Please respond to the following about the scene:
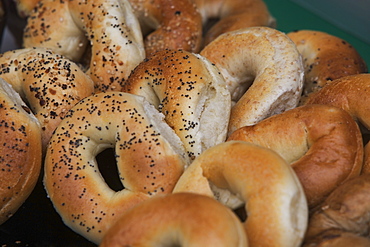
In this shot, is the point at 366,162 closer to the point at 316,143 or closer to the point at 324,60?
the point at 316,143

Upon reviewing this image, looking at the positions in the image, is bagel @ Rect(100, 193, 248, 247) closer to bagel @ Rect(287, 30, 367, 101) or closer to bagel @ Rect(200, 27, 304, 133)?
bagel @ Rect(200, 27, 304, 133)

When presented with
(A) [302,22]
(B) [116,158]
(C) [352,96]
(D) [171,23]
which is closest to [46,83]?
(B) [116,158]

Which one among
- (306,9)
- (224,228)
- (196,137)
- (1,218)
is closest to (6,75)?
(1,218)

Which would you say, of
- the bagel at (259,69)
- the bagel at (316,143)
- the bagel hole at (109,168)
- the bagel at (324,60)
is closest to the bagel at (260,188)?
the bagel at (316,143)

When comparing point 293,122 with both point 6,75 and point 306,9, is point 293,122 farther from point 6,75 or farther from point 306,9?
point 306,9

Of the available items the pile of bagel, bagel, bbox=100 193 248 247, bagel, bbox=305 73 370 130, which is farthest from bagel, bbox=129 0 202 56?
bagel, bbox=100 193 248 247

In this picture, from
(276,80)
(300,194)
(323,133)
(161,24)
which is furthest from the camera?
(161,24)
